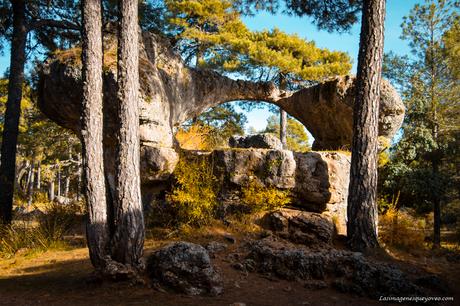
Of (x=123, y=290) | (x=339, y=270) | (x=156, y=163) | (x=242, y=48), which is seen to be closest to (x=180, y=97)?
(x=156, y=163)

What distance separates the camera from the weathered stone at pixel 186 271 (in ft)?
13.8

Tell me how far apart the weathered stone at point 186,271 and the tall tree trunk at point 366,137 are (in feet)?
11.8

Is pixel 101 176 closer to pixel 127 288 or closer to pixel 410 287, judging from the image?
pixel 127 288

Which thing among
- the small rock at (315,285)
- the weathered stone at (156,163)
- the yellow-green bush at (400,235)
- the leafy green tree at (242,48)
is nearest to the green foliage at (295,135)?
the leafy green tree at (242,48)

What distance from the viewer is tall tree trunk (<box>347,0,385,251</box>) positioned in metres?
6.72

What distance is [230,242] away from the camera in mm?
6352

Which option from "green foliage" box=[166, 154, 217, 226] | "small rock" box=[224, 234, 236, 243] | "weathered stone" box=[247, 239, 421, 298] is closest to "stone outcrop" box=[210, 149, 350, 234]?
"green foliage" box=[166, 154, 217, 226]

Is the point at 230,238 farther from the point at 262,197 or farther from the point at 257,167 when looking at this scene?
the point at 257,167

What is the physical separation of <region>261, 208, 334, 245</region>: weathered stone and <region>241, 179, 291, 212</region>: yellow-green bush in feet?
0.60

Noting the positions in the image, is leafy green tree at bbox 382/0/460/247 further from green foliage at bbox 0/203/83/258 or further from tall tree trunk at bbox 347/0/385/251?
green foliage at bbox 0/203/83/258

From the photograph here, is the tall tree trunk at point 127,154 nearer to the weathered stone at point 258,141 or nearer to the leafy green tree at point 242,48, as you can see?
the weathered stone at point 258,141

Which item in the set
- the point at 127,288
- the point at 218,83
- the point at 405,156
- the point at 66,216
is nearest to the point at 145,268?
the point at 127,288

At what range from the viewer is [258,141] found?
1105cm

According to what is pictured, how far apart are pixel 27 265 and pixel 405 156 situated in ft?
42.8
